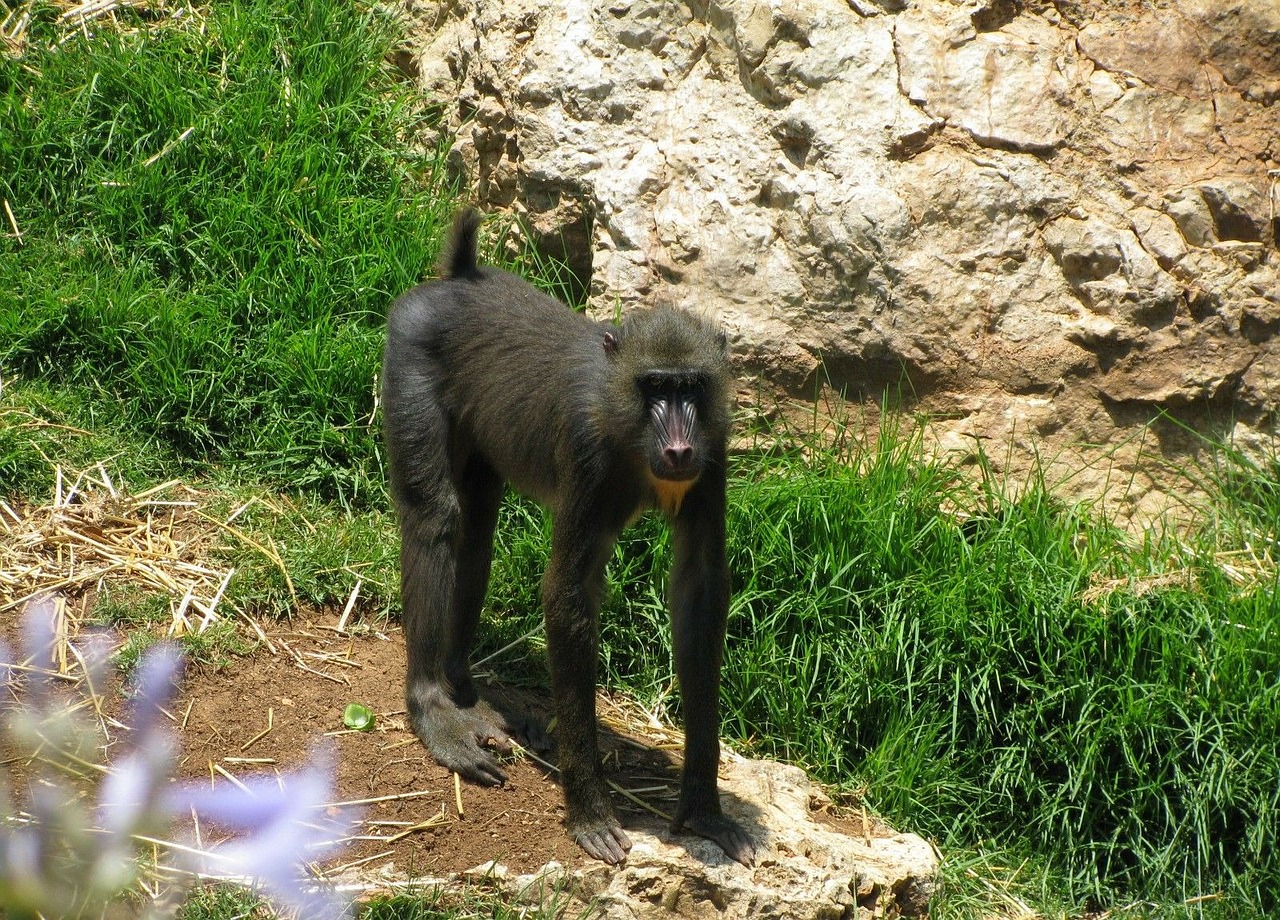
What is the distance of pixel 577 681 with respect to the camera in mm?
4293

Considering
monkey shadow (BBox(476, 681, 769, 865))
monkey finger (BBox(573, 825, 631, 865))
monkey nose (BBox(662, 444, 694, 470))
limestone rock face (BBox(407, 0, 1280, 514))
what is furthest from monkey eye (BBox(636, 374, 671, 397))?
limestone rock face (BBox(407, 0, 1280, 514))

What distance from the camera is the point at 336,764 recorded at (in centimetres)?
450

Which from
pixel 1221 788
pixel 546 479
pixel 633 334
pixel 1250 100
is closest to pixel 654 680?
pixel 546 479

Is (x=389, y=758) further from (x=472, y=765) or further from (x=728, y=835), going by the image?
(x=728, y=835)

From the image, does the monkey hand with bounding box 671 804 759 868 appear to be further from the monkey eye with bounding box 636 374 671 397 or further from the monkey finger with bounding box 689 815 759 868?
the monkey eye with bounding box 636 374 671 397

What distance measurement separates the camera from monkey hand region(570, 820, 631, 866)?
4.16m

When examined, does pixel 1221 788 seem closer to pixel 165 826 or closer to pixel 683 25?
pixel 165 826

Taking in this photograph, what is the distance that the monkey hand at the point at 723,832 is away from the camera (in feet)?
14.0

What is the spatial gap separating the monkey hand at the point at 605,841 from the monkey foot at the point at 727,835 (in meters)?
0.24

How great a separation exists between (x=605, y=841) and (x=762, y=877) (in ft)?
1.67

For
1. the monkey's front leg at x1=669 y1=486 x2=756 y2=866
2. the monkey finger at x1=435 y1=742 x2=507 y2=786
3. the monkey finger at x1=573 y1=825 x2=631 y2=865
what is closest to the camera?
the monkey finger at x1=573 y1=825 x2=631 y2=865

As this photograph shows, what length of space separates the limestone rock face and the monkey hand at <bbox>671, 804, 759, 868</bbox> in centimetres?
233

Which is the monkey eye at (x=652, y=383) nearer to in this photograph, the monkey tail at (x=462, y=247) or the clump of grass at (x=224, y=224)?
the monkey tail at (x=462, y=247)

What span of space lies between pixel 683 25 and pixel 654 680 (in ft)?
10.6
